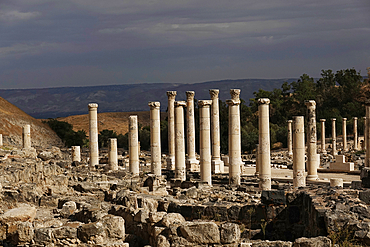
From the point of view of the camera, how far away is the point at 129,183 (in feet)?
75.8

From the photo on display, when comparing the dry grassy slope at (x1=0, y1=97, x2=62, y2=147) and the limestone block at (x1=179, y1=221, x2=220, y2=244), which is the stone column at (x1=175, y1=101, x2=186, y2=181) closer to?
the limestone block at (x1=179, y1=221, x2=220, y2=244)

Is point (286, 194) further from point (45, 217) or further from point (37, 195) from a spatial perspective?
point (37, 195)

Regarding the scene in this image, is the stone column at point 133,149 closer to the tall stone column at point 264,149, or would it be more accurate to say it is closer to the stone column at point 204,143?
the stone column at point 204,143

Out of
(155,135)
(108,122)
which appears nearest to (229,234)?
(155,135)

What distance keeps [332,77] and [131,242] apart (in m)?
76.8

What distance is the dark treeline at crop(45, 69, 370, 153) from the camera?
61844 mm

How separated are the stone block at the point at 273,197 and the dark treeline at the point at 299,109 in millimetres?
41351

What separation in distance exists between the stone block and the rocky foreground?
0.10 feet

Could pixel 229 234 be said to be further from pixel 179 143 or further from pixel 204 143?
pixel 179 143

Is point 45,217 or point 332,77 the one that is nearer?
point 45,217

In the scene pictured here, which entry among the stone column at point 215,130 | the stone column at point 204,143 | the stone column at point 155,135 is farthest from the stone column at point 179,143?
the stone column at point 215,130

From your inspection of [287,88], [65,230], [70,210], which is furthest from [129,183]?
[287,88]

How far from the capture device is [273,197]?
1564 cm

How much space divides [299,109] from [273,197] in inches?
2281
